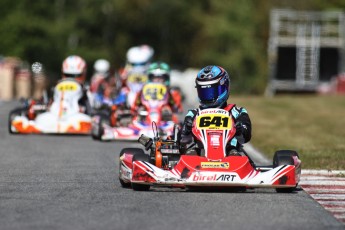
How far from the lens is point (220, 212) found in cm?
950

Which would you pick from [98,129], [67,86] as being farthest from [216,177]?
[67,86]

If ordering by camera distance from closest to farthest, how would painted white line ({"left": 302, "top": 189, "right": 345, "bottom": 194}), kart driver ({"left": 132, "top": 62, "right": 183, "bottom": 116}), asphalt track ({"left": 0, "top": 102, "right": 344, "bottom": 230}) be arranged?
asphalt track ({"left": 0, "top": 102, "right": 344, "bottom": 230}) < painted white line ({"left": 302, "top": 189, "right": 345, "bottom": 194}) < kart driver ({"left": 132, "top": 62, "right": 183, "bottom": 116})

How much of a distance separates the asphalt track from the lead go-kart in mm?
130

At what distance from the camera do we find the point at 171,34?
80.7m

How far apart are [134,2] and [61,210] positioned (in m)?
71.5

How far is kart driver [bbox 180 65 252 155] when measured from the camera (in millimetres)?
11961

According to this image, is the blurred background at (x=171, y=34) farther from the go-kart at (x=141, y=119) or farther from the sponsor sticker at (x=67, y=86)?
the go-kart at (x=141, y=119)

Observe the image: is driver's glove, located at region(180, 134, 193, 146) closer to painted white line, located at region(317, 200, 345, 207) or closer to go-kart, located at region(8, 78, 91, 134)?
painted white line, located at region(317, 200, 345, 207)

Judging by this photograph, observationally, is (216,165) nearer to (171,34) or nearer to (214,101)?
(214,101)

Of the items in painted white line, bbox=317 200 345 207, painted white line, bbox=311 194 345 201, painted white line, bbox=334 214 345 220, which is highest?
painted white line, bbox=334 214 345 220

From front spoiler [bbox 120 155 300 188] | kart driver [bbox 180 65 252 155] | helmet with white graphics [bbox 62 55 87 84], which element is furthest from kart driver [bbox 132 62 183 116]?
front spoiler [bbox 120 155 300 188]

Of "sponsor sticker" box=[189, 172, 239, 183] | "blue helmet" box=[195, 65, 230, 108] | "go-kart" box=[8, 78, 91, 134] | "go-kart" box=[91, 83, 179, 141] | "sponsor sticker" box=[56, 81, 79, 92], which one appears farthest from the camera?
"sponsor sticker" box=[56, 81, 79, 92]

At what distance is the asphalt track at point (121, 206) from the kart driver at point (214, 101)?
863 mm

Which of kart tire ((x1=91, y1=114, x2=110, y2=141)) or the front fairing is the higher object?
the front fairing
